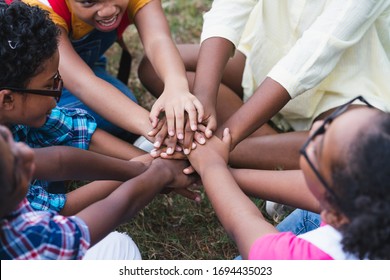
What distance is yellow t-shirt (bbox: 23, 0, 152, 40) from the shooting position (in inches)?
88.4

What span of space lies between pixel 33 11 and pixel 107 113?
0.47 meters

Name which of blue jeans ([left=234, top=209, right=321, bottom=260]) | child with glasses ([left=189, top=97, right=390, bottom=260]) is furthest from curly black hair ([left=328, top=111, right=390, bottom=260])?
blue jeans ([left=234, top=209, right=321, bottom=260])

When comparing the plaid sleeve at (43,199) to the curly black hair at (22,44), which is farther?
the plaid sleeve at (43,199)

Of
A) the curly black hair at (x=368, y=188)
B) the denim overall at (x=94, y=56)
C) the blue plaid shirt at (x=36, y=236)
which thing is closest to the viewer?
the curly black hair at (x=368, y=188)

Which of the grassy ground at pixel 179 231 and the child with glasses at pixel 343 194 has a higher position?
the child with glasses at pixel 343 194

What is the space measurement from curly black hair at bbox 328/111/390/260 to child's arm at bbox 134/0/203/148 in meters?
0.89

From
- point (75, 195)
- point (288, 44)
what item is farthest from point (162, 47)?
point (75, 195)

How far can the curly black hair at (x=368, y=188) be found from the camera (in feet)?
4.09

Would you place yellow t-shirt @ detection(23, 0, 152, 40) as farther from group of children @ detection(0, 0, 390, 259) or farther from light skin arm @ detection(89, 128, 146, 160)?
light skin arm @ detection(89, 128, 146, 160)

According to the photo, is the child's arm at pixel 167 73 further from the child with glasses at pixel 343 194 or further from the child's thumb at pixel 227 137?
the child with glasses at pixel 343 194

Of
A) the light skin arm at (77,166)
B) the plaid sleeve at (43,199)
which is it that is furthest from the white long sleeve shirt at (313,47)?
the plaid sleeve at (43,199)

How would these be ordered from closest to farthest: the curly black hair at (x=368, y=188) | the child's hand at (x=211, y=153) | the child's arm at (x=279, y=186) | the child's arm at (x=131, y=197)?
the curly black hair at (x=368, y=188)
the child's arm at (x=131, y=197)
the child's arm at (x=279, y=186)
the child's hand at (x=211, y=153)

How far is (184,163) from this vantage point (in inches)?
85.0

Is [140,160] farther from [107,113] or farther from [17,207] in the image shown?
[17,207]
